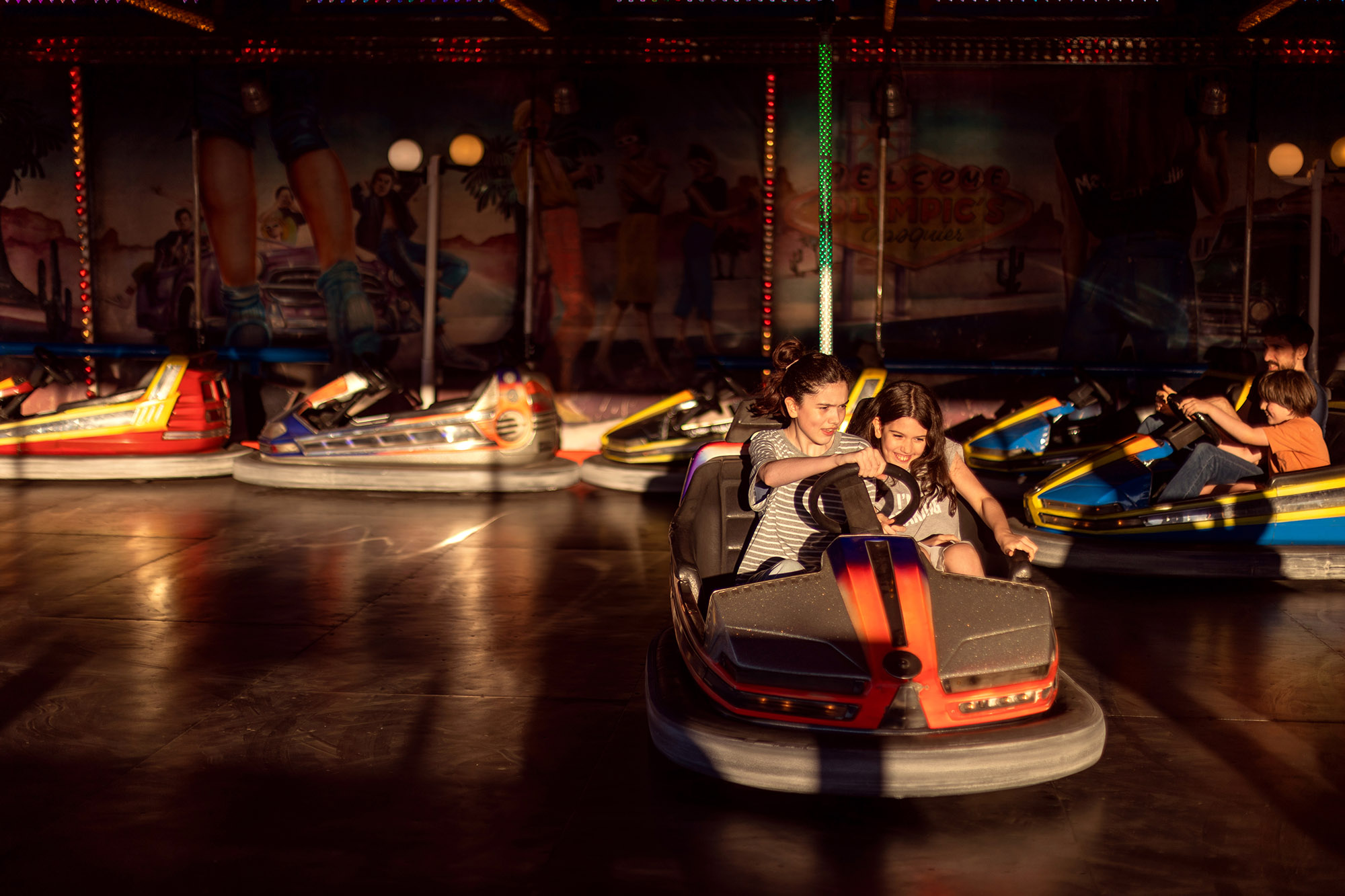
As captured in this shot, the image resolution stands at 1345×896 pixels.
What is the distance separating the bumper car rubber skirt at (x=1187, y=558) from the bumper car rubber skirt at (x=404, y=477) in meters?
2.54

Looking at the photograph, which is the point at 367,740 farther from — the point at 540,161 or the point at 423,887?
Answer: the point at 540,161

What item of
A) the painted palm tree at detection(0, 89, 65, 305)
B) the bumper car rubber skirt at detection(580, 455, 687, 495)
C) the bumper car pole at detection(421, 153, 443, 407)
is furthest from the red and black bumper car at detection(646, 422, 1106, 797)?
the painted palm tree at detection(0, 89, 65, 305)

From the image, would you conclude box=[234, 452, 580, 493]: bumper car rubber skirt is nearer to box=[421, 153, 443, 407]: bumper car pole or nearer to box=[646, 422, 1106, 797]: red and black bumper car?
box=[421, 153, 443, 407]: bumper car pole

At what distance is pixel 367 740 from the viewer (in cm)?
242

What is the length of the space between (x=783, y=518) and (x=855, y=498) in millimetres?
224

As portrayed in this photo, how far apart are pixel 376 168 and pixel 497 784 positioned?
5797mm

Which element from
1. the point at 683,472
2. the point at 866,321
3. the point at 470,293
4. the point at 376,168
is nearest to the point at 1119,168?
the point at 866,321

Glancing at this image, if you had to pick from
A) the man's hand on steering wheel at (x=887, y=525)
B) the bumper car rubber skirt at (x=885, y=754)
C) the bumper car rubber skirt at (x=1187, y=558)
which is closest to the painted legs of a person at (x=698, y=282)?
the bumper car rubber skirt at (x=1187, y=558)

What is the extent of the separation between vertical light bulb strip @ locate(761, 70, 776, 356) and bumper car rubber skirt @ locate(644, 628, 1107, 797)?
4895 mm

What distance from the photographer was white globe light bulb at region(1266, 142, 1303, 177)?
5750 millimetres

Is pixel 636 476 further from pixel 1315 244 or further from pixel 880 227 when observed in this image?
pixel 1315 244

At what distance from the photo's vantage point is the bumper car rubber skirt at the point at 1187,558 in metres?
A: 3.83

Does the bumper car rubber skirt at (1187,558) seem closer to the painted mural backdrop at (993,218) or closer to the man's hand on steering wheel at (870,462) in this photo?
the man's hand on steering wheel at (870,462)

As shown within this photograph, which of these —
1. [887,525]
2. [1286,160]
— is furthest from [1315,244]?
[887,525]
